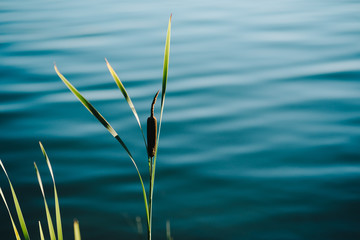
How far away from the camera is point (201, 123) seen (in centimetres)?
229

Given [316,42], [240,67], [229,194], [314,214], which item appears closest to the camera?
[314,214]

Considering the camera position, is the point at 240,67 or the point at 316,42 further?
the point at 316,42

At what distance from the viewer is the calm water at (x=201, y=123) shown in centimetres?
162

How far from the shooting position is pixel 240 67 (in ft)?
10.0

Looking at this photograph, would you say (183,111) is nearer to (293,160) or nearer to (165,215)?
(293,160)

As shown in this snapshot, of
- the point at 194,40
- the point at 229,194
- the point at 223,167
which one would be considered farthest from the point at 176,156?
the point at 194,40

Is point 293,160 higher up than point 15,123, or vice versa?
point 15,123

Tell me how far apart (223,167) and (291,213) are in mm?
392

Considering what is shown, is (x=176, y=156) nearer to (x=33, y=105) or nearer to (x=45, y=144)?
(x=45, y=144)

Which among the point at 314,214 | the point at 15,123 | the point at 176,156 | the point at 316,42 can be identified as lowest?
the point at 314,214

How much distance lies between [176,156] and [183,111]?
488 millimetres

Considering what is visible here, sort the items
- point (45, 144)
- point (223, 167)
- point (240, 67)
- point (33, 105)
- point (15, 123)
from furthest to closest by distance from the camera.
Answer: point (240, 67), point (33, 105), point (15, 123), point (45, 144), point (223, 167)

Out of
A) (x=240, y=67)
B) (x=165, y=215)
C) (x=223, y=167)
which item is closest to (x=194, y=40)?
(x=240, y=67)

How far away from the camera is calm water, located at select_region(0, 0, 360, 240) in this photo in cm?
162
